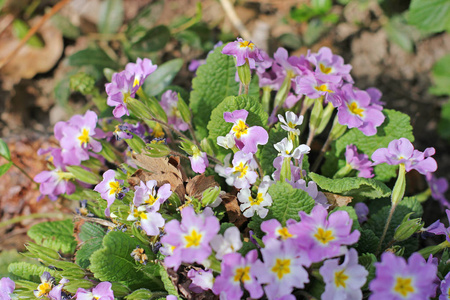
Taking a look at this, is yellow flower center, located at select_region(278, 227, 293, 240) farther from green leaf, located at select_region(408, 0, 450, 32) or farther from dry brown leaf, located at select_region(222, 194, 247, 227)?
green leaf, located at select_region(408, 0, 450, 32)

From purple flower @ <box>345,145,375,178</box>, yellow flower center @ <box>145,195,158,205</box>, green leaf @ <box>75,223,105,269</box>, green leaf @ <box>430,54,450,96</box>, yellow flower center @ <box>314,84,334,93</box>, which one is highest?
yellow flower center @ <box>314,84,334,93</box>

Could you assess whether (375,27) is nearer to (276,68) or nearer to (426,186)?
(426,186)

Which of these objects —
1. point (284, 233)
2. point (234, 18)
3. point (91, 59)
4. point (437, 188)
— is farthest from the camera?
point (234, 18)

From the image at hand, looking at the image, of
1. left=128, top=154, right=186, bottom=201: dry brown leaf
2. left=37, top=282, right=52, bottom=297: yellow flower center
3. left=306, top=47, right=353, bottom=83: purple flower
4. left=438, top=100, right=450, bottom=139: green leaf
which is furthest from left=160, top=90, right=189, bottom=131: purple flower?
left=438, top=100, right=450, bottom=139: green leaf

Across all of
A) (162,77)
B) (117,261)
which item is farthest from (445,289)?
(162,77)

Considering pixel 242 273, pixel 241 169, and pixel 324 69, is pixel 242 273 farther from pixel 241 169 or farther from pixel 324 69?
pixel 324 69

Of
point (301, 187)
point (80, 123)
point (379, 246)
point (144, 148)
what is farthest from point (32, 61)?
point (379, 246)

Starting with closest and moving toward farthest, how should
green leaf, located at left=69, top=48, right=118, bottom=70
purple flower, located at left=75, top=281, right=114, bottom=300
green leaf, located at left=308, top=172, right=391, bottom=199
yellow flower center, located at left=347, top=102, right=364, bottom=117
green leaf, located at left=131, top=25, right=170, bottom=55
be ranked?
1. purple flower, located at left=75, top=281, right=114, bottom=300
2. green leaf, located at left=308, top=172, right=391, bottom=199
3. yellow flower center, located at left=347, top=102, right=364, bottom=117
4. green leaf, located at left=69, top=48, right=118, bottom=70
5. green leaf, located at left=131, top=25, right=170, bottom=55
